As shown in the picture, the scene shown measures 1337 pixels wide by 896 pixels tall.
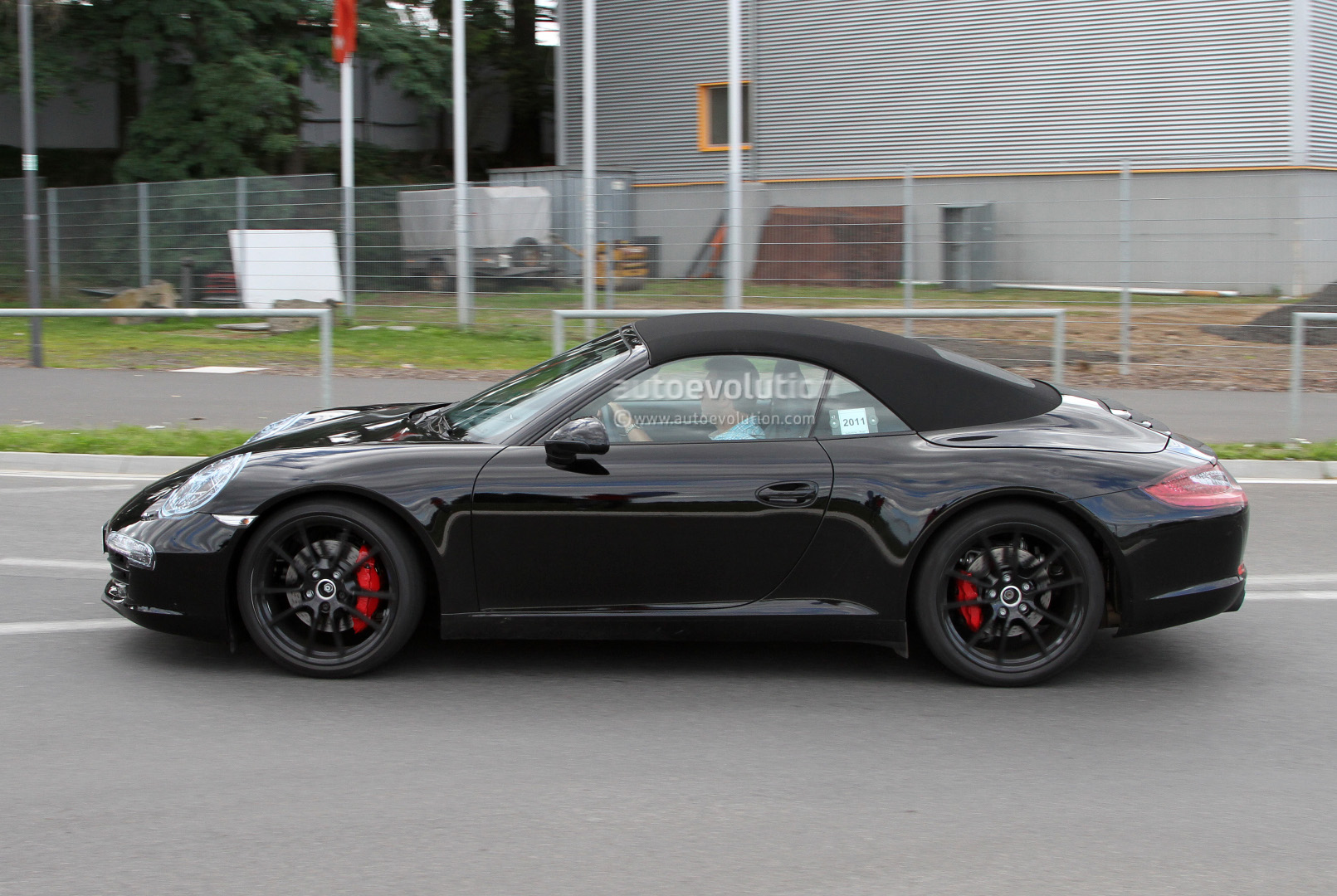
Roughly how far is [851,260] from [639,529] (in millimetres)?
10954

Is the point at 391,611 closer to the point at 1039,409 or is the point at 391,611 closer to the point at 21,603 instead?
the point at 21,603

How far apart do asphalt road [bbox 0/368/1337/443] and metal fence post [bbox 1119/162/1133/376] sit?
3.46ft

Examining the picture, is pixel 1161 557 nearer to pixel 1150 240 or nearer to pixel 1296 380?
pixel 1296 380

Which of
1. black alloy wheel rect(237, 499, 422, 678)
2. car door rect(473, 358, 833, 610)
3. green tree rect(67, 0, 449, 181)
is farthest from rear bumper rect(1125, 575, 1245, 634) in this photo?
green tree rect(67, 0, 449, 181)

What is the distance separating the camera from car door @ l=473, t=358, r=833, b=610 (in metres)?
4.66

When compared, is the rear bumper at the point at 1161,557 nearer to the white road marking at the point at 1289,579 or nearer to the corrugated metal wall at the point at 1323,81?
the white road marking at the point at 1289,579

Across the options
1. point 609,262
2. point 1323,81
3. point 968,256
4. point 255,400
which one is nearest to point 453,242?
point 609,262

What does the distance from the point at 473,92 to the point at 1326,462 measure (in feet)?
106

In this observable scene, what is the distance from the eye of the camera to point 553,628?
15.5 ft

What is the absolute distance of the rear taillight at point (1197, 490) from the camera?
4750mm

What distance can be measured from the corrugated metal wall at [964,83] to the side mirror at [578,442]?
21.6 m

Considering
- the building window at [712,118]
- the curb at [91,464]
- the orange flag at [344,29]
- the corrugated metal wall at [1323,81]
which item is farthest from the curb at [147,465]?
the building window at [712,118]

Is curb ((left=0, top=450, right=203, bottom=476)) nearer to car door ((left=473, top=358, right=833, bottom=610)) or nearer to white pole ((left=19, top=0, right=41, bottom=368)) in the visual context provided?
car door ((left=473, top=358, right=833, bottom=610))

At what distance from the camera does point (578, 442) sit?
4625mm
